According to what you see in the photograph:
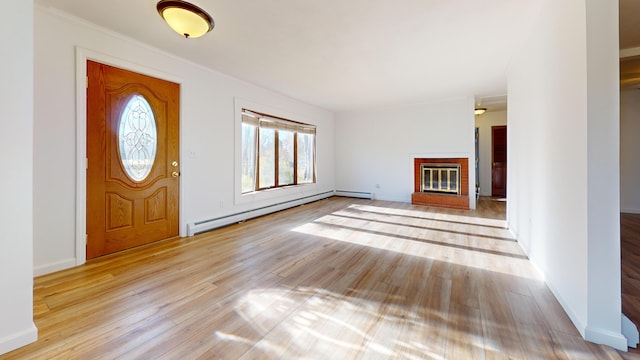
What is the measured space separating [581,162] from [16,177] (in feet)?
11.0

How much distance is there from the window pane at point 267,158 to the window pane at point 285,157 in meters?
0.19

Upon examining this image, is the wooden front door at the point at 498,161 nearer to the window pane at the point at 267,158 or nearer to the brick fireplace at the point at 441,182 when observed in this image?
the brick fireplace at the point at 441,182

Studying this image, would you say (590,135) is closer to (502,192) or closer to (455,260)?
(455,260)

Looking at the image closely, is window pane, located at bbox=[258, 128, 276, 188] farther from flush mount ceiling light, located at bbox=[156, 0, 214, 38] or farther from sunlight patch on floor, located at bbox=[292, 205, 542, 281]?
flush mount ceiling light, located at bbox=[156, 0, 214, 38]

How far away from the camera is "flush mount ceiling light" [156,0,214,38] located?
215 cm

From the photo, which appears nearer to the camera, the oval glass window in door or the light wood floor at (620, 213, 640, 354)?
the light wood floor at (620, 213, 640, 354)

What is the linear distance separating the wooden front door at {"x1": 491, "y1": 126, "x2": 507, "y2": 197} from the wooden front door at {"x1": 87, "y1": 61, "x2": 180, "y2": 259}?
→ 7.91 m

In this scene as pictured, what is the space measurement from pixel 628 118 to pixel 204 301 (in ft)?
24.4

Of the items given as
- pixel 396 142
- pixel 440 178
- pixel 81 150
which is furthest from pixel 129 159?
pixel 440 178

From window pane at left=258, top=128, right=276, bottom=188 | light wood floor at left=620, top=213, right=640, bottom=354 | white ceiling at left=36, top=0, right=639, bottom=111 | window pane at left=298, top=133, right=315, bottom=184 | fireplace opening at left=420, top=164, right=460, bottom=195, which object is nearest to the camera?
light wood floor at left=620, top=213, right=640, bottom=354

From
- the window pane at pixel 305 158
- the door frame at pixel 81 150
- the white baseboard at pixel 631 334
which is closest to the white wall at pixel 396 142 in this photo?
the window pane at pixel 305 158

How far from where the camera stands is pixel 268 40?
293 centimetres

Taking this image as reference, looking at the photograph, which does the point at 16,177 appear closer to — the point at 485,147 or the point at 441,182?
the point at 441,182

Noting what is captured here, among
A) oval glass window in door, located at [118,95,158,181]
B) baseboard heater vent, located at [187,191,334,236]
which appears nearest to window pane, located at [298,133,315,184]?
baseboard heater vent, located at [187,191,334,236]
